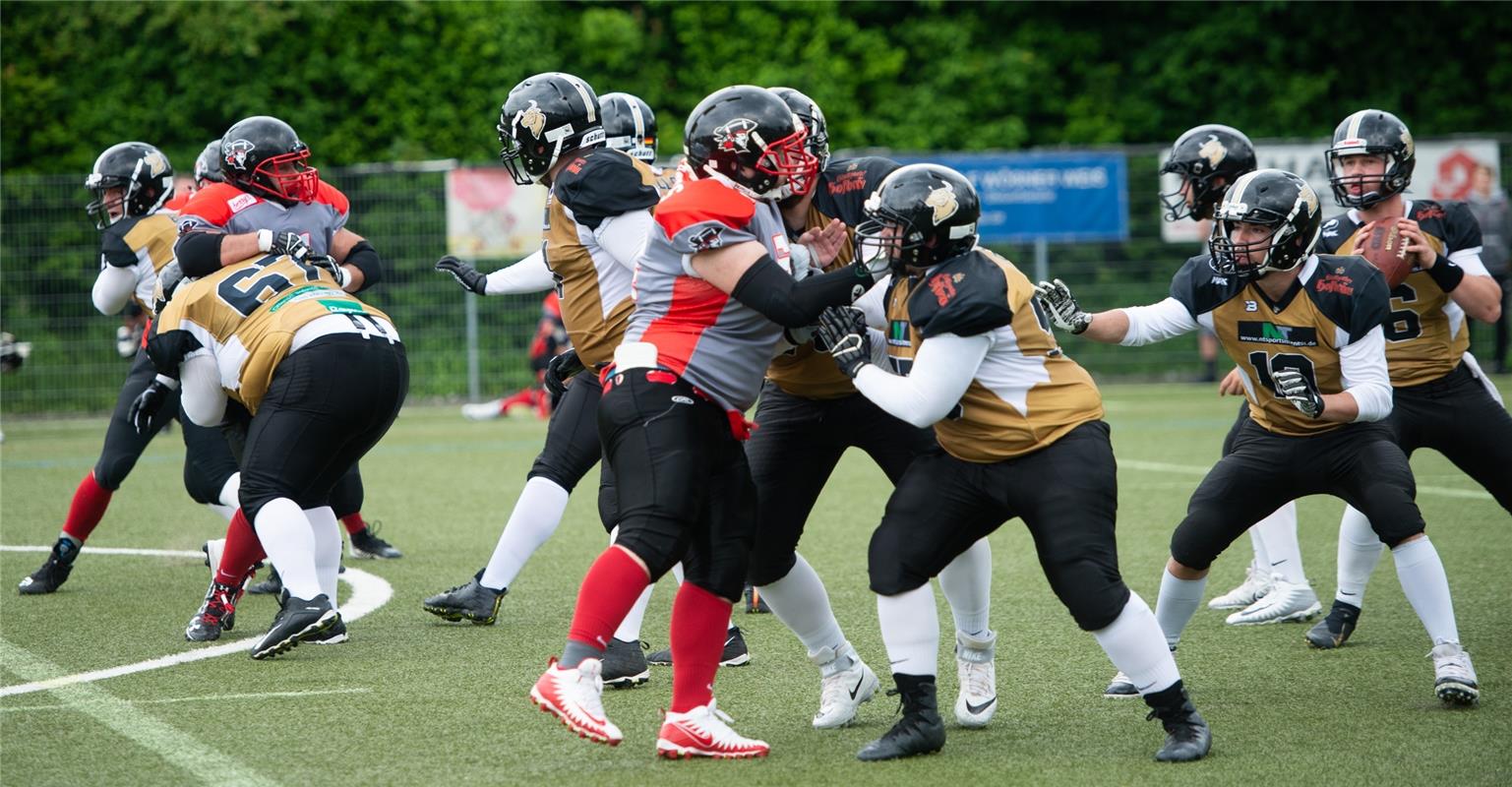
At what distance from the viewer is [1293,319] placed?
5039 millimetres

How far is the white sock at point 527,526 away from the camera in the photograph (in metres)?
6.16

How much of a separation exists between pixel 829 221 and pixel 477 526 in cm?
502

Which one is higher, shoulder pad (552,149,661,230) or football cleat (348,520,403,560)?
shoulder pad (552,149,661,230)

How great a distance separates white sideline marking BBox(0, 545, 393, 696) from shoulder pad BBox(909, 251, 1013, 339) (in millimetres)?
3103

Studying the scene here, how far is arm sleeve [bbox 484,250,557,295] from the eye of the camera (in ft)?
21.0

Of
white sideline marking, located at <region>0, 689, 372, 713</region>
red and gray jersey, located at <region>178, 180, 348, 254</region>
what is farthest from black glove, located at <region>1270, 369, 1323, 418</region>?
red and gray jersey, located at <region>178, 180, 348, 254</region>

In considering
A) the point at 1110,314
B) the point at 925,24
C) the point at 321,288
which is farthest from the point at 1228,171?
the point at 925,24

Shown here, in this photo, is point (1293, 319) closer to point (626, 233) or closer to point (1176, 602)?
point (1176, 602)

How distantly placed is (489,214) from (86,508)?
10.5 m

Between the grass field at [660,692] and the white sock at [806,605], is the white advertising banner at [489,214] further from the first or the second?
the white sock at [806,605]

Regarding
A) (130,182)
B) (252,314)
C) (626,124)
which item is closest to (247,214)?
(252,314)

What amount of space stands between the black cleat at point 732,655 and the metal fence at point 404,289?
39.2 feet

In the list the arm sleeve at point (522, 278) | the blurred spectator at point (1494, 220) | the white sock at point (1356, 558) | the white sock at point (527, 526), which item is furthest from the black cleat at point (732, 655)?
the blurred spectator at point (1494, 220)

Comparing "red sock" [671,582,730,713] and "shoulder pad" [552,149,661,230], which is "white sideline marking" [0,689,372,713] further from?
"shoulder pad" [552,149,661,230]
